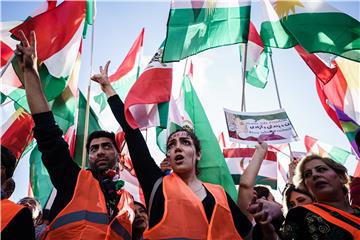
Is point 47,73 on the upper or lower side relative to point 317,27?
lower

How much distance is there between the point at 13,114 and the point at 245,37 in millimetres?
3738

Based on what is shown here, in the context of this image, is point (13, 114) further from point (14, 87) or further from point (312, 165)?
point (312, 165)

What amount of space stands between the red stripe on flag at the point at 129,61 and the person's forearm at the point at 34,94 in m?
4.29

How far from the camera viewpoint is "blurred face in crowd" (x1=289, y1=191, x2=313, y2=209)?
12.8 feet

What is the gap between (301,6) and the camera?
6195mm

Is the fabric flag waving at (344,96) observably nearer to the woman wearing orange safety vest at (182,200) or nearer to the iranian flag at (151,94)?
the iranian flag at (151,94)

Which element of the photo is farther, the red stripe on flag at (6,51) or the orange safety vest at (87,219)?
the red stripe on flag at (6,51)

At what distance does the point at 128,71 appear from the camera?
735cm

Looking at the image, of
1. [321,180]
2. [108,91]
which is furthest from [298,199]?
[108,91]

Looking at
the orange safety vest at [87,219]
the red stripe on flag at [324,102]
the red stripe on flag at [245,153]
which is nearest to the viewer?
the orange safety vest at [87,219]

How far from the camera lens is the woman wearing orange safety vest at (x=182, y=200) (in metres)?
2.81

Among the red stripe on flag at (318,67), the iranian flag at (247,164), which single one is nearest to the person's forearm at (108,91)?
the iranian flag at (247,164)

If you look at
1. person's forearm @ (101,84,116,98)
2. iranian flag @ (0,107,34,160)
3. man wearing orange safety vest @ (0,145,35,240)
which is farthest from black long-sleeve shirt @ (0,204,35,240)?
iranian flag @ (0,107,34,160)

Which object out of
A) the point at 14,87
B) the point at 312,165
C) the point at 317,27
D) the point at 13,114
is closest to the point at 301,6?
the point at 317,27
